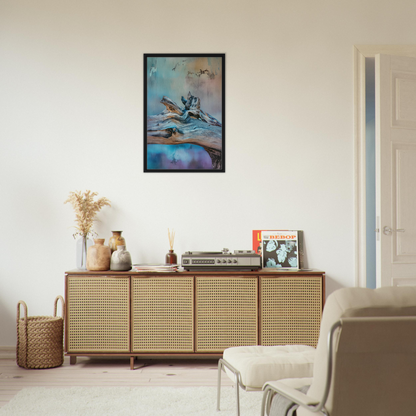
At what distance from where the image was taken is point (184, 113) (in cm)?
385

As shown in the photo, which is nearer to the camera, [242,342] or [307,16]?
[242,342]

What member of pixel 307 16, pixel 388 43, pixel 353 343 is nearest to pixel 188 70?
pixel 307 16

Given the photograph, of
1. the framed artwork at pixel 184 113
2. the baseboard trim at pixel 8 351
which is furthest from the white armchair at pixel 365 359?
the baseboard trim at pixel 8 351

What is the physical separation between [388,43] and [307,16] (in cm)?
75

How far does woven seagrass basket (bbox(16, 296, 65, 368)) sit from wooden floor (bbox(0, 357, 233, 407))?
0.06 m

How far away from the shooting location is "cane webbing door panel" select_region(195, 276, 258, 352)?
3.35 metres

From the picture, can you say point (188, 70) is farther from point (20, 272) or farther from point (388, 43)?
point (20, 272)

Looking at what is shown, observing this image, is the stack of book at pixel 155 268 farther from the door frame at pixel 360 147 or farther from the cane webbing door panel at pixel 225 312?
the door frame at pixel 360 147

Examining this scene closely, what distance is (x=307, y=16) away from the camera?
3.86 m

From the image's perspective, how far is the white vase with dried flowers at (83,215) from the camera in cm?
362

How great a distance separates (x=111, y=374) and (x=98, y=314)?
45 centimetres

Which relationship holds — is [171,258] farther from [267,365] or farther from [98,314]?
[267,365]

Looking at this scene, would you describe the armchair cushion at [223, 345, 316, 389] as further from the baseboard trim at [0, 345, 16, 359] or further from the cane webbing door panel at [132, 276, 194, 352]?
the baseboard trim at [0, 345, 16, 359]

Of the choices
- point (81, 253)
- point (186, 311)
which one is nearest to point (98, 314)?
point (81, 253)
